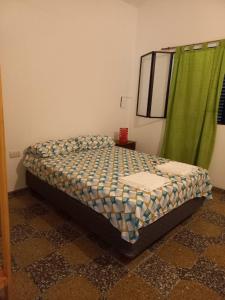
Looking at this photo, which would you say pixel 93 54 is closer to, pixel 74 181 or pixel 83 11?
pixel 83 11

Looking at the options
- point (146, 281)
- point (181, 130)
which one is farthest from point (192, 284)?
point (181, 130)

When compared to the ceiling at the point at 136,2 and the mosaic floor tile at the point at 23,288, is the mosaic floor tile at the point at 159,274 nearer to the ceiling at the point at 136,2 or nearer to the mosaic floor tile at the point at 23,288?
the mosaic floor tile at the point at 23,288

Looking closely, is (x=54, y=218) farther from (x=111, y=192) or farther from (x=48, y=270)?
(x=111, y=192)

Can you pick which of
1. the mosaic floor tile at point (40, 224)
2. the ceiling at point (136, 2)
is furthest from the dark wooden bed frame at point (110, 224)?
the ceiling at point (136, 2)

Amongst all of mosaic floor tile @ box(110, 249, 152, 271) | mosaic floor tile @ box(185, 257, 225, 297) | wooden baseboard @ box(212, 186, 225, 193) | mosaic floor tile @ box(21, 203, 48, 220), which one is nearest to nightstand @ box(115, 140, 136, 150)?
wooden baseboard @ box(212, 186, 225, 193)

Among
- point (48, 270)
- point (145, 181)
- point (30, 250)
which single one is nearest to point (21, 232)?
point (30, 250)

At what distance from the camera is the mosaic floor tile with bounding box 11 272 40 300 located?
142 cm

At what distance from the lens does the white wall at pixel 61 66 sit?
104 inches

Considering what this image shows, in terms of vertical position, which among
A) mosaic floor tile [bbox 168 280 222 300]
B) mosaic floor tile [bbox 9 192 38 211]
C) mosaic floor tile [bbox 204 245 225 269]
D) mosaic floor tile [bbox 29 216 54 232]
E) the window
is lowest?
mosaic floor tile [bbox 9 192 38 211]

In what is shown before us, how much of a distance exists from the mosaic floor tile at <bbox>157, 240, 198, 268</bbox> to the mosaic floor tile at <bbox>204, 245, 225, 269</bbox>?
5.0 inches

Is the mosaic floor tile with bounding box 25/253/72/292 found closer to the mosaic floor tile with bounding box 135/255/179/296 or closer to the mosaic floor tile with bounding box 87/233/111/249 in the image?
the mosaic floor tile with bounding box 87/233/111/249

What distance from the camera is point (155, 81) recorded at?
3701mm

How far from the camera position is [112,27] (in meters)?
3.61

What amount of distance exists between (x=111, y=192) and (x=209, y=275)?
102 cm
